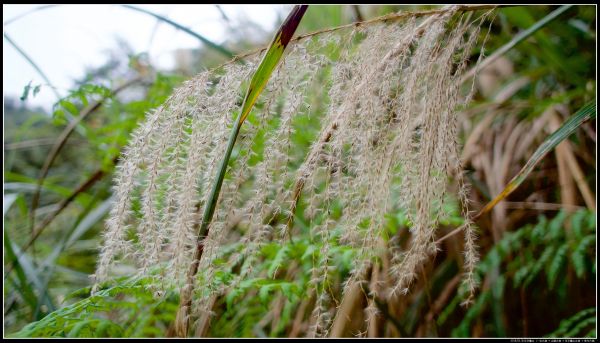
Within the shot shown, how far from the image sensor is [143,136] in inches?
25.1

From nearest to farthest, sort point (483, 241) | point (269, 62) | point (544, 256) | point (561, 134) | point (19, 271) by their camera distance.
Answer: point (269, 62), point (561, 134), point (19, 271), point (544, 256), point (483, 241)

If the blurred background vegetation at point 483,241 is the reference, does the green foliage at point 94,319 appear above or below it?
below

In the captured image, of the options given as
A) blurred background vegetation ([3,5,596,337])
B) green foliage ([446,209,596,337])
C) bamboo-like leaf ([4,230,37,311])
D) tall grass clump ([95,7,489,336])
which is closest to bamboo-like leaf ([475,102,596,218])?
tall grass clump ([95,7,489,336])

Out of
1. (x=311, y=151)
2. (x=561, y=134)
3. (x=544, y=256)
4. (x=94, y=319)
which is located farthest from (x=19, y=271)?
(x=544, y=256)

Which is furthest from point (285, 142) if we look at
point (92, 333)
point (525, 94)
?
point (525, 94)

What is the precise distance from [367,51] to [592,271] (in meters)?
1.06

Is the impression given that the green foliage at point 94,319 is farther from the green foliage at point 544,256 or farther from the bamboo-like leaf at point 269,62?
the green foliage at point 544,256

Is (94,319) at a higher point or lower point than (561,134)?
lower

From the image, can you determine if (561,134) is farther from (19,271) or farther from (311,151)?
(19,271)

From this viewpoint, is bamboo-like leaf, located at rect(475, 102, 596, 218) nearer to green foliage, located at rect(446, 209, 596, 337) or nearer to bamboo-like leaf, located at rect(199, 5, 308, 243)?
bamboo-like leaf, located at rect(199, 5, 308, 243)

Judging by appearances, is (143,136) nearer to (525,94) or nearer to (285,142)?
(285,142)

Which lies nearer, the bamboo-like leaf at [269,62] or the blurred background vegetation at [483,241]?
the bamboo-like leaf at [269,62]

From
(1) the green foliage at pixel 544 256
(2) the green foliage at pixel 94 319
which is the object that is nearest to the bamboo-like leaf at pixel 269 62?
(2) the green foliage at pixel 94 319

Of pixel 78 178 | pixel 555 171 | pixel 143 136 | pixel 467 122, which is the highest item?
pixel 467 122
